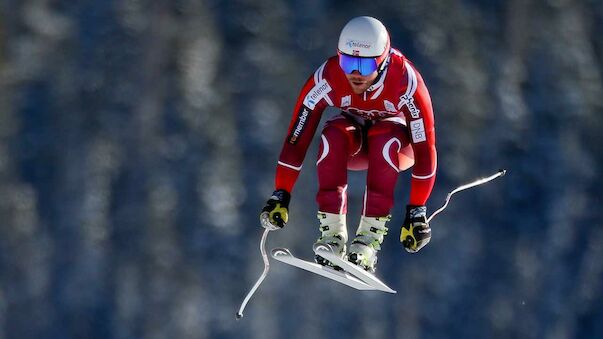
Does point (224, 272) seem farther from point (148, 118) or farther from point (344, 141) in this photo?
point (344, 141)

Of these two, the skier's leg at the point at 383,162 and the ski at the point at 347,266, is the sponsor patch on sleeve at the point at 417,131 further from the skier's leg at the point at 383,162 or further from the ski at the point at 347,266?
the ski at the point at 347,266

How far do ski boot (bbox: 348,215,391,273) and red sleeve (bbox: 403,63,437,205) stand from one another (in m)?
0.26

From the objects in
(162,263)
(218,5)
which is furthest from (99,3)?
(162,263)

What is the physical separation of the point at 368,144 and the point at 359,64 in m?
0.62

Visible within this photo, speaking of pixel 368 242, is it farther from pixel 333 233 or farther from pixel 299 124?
pixel 299 124

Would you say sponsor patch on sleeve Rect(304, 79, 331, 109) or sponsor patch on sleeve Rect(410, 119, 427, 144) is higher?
sponsor patch on sleeve Rect(304, 79, 331, 109)

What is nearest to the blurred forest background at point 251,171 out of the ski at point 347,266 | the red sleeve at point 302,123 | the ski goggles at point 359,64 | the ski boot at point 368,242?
the red sleeve at point 302,123

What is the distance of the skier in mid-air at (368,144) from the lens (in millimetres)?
7289

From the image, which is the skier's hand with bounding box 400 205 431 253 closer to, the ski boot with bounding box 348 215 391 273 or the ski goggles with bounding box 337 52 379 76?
the ski boot with bounding box 348 215 391 273

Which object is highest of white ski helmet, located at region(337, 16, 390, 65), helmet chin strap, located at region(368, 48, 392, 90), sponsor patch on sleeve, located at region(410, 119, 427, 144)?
white ski helmet, located at region(337, 16, 390, 65)

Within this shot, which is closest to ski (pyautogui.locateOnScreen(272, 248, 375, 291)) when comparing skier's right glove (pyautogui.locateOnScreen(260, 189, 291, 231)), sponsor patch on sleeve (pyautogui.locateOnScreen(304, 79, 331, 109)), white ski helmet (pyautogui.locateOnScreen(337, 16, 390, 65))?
skier's right glove (pyautogui.locateOnScreen(260, 189, 291, 231))

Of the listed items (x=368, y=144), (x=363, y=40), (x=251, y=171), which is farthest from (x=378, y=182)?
(x=251, y=171)

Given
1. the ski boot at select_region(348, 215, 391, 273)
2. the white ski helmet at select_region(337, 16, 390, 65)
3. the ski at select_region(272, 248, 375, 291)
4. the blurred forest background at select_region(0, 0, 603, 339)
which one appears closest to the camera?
the white ski helmet at select_region(337, 16, 390, 65)

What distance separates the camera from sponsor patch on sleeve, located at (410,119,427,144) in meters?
7.33
